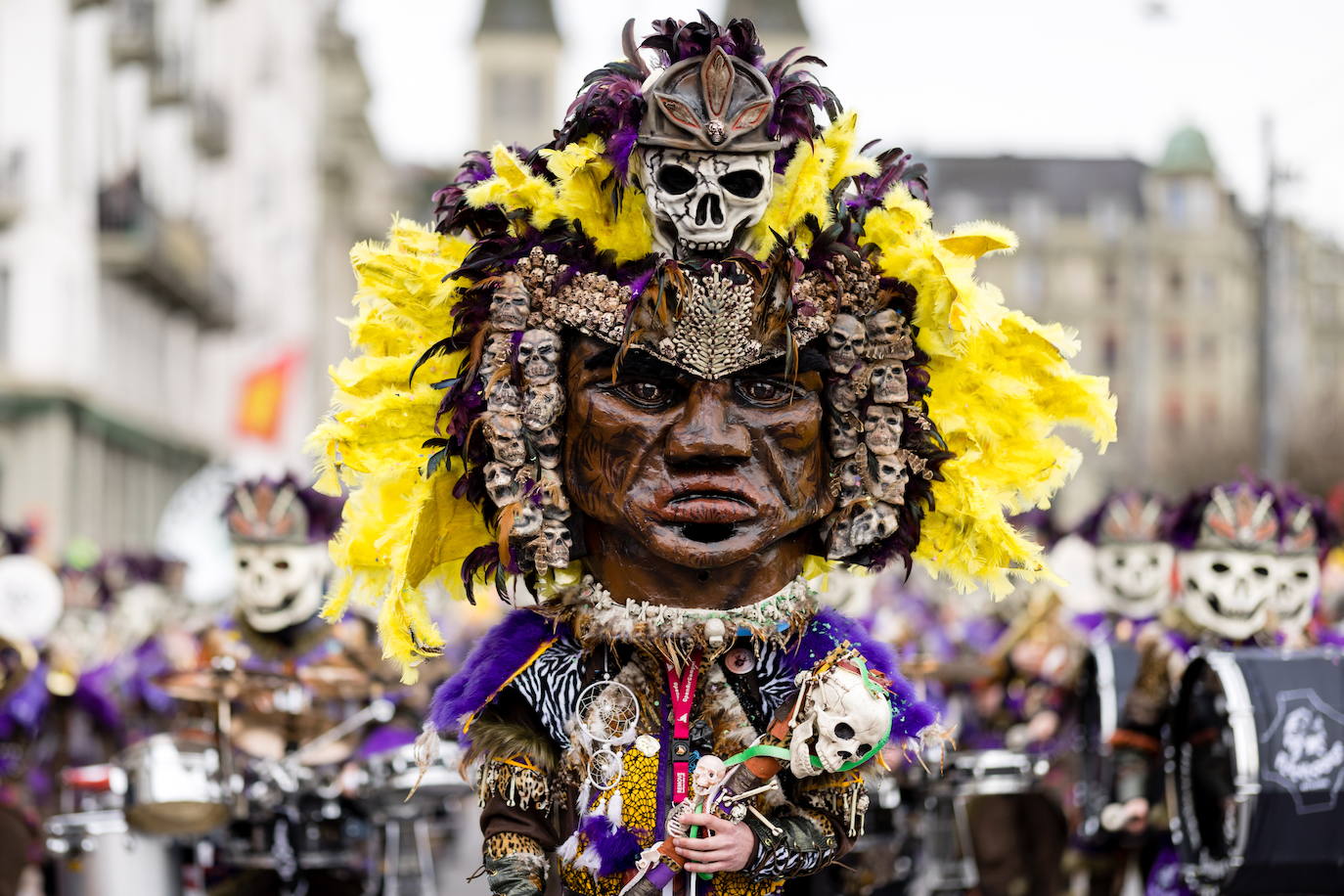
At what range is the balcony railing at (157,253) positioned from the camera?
30.5m

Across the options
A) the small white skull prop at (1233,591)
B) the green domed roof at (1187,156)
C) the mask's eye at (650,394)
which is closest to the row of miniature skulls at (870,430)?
the mask's eye at (650,394)

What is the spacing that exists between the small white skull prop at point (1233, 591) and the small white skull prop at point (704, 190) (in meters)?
4.36

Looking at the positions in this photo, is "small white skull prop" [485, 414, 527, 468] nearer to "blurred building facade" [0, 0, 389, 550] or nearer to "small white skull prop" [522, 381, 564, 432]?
"small white skull prop" [522, 381, 564, 432]

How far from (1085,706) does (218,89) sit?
33627 millimetres

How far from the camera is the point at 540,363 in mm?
5219

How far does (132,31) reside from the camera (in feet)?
102

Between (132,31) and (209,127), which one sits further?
(209,127)

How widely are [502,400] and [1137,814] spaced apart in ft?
14.4

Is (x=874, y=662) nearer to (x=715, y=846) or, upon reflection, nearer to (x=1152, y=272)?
(x=715, y=846)

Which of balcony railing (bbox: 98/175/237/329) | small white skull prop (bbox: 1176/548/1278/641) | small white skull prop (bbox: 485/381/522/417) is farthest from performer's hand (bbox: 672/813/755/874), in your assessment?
balcony railing (bbox: 98/175/237/329)

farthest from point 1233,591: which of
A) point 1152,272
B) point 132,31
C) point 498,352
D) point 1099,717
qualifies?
point 1152,272

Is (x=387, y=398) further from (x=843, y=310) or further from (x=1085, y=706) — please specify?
(x=1085, y=706)

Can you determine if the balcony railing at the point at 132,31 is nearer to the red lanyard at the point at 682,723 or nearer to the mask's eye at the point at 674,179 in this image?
the mask's eye at the point at 674,179

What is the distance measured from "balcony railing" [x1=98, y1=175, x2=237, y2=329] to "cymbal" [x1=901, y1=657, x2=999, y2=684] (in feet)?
73.8
